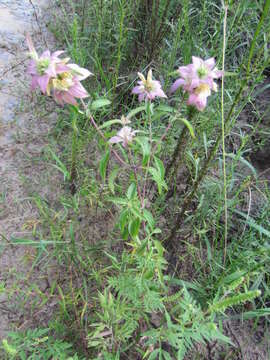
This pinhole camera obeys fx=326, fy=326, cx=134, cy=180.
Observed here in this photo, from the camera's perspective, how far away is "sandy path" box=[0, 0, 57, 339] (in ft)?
5.13

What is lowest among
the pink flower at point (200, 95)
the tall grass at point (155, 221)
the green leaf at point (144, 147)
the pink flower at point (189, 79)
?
the tall grass at point (155, 221)

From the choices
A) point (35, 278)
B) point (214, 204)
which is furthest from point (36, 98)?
point (214, 204)

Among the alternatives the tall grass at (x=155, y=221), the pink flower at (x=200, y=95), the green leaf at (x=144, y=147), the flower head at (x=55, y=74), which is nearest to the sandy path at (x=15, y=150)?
the tall grass at (x=155, y=221)

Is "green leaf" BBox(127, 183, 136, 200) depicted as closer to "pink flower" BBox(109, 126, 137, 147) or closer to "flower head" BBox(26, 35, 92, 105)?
"pink flower" BBox(109, 126, 137, 147)

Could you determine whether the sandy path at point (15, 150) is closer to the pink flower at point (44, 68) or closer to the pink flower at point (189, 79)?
the pink flower at point (44, 68)

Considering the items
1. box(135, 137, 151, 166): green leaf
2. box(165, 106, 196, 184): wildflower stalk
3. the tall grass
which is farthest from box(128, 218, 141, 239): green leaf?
box(165, 106, 196, 184): wildflower stalk

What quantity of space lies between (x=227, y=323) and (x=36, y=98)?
182cm

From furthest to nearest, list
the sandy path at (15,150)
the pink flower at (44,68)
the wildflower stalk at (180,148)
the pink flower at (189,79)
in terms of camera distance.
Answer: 1. the sandy path at (15,150)
2. the wildflower stalk at (180,148)
3. the pink flower at (189,79)
4. the pink flower at (44,68)

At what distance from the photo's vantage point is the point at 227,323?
154 centimetres

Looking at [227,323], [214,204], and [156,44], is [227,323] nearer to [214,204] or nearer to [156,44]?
[214,204]

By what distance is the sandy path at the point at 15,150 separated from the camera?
61.6 inches

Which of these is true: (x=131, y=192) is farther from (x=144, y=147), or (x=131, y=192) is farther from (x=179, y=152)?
(x=179, y=152)

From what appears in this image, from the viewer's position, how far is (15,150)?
2.03m

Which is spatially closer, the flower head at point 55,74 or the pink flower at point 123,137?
the flower head at point 55,74
